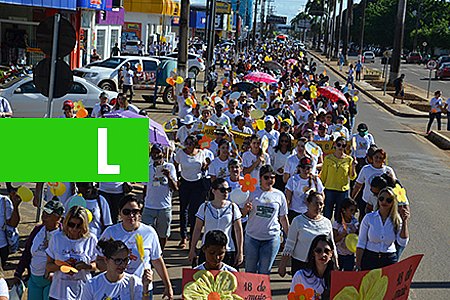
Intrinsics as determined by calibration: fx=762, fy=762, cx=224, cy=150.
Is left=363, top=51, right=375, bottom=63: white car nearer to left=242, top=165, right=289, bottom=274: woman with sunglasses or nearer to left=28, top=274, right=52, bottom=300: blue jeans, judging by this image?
left=242, top=165, right=289, bottom=274: woman with sunglasses

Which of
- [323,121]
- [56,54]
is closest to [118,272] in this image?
[56,54]

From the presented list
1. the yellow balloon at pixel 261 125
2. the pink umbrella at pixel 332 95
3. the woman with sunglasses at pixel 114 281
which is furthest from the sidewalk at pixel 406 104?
the woman with sunglasses at pixel 114 281

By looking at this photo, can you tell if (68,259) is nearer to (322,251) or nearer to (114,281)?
(114,281)

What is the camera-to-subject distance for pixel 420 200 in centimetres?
1509

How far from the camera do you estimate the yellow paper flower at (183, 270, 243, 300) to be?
5.83m

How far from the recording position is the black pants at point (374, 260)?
25.6 feet

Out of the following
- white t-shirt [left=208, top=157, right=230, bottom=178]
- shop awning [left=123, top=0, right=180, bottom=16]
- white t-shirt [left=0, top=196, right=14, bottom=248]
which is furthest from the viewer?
shop awning [left=123, top=0, right=180, bottom=16]

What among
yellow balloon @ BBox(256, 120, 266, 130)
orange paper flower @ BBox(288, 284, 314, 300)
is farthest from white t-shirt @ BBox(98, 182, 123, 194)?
orange paper flower @ BBox(288, 284, 314, 300)

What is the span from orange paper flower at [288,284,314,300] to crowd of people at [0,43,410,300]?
0.63 ft

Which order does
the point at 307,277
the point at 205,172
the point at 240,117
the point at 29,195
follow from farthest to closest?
the point at 240,117
the point at 205,172
the point at 29,195
the point at 307,277

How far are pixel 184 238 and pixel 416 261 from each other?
15.2 ft

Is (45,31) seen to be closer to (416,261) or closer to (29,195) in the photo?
(29,195)

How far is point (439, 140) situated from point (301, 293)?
760 inches

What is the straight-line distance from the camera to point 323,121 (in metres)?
14.2
